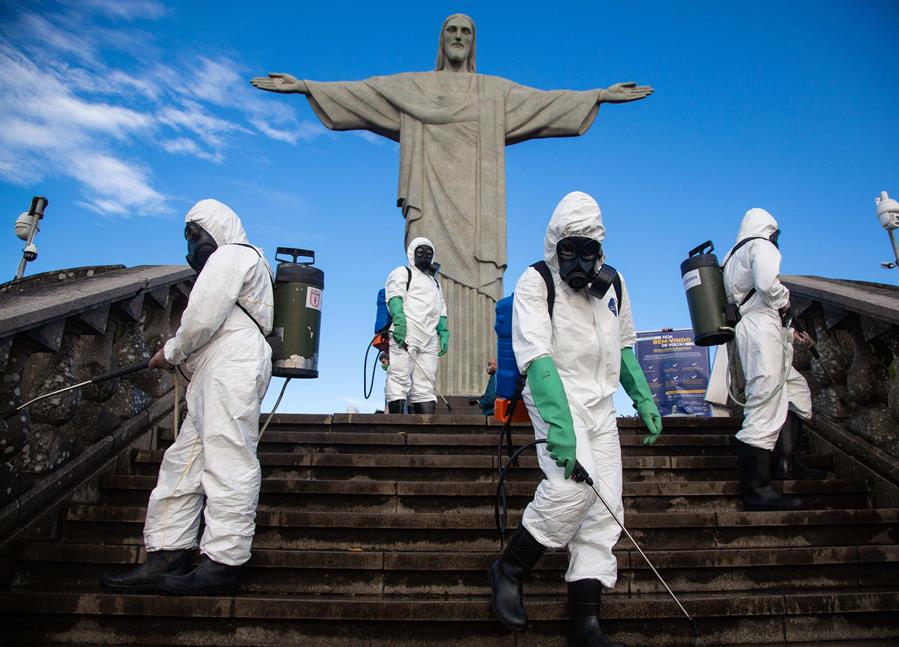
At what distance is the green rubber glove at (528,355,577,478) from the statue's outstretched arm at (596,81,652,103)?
27.3ft

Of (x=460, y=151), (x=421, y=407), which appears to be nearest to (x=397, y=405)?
(x=421, y=407)

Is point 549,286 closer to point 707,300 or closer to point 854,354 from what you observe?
point 707,300

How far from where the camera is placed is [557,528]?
2920 mm

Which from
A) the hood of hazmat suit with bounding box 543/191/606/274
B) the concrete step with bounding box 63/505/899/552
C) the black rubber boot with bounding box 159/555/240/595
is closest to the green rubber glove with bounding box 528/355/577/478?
the hood of hazmat suit with bounding box 543/191/606/274

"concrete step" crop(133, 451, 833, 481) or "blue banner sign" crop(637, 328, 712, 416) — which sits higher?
"blue banner sign" crop(637, 328, 712, 416)

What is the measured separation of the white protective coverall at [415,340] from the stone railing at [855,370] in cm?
342

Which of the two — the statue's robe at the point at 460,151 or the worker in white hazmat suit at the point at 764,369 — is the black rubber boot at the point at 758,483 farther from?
the statue's robe at the point at 460,151

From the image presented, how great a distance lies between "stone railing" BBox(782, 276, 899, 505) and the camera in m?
4.58

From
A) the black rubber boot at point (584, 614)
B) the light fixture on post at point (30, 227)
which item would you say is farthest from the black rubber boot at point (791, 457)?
the light fixture on post at point (30, 227)

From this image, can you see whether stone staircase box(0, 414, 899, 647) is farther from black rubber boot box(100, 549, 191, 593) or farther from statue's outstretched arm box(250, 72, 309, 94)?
statue's outstretched arm box(250, 72, 309, 94)

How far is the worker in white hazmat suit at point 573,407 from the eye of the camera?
9.52 feet

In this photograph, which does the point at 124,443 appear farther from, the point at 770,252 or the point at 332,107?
the point at 332,107

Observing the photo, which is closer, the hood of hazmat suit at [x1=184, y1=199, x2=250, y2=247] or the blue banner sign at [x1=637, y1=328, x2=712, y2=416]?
the hood of hazmat suit at [x1=184, y1=199, x2=250, y2=247]

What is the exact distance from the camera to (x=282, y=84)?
9969mm
